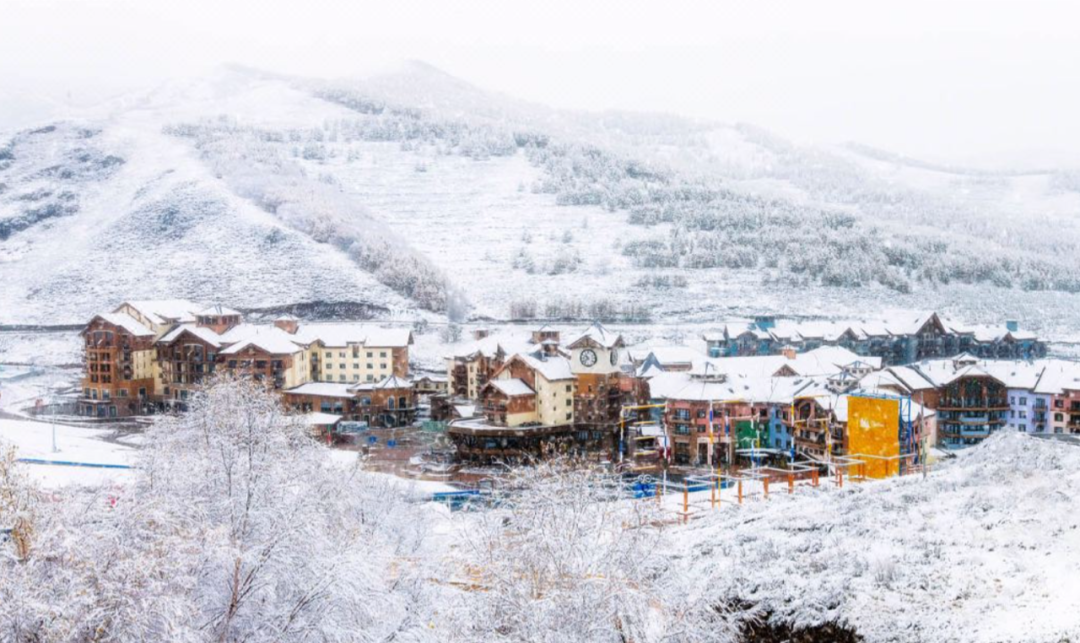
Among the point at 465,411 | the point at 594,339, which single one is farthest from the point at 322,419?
the point at 594,339

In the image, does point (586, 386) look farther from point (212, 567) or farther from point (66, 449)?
point (212, 567)

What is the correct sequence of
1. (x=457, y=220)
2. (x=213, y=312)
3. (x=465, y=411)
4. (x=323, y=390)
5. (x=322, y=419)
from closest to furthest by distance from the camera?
(x=322, y=419)
(x=465, y=411)
(x=323, y=390)
(x=213, y=312)
(x=457, y=220)

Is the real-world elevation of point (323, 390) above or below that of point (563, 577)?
below

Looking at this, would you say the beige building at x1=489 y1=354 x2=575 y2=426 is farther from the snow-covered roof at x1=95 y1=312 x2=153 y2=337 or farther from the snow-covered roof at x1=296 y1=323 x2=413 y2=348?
the snow-covered roof at x1=95 y1=312 x2=153 y2=337

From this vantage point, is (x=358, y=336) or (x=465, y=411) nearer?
(x=465, y=411)

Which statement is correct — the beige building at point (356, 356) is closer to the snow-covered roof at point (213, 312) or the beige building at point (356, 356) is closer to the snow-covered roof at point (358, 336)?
the snow-covered roof at point (358, 336)

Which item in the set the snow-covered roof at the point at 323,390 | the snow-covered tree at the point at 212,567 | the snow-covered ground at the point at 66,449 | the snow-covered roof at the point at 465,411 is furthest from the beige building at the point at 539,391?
the snow-covered tree at the point at 212,567

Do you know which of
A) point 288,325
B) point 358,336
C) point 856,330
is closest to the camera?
point 358,336

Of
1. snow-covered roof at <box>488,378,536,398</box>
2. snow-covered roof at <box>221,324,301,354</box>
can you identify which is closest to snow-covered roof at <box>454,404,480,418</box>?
snow-covered roof at <box>488,378,536,398</box>
